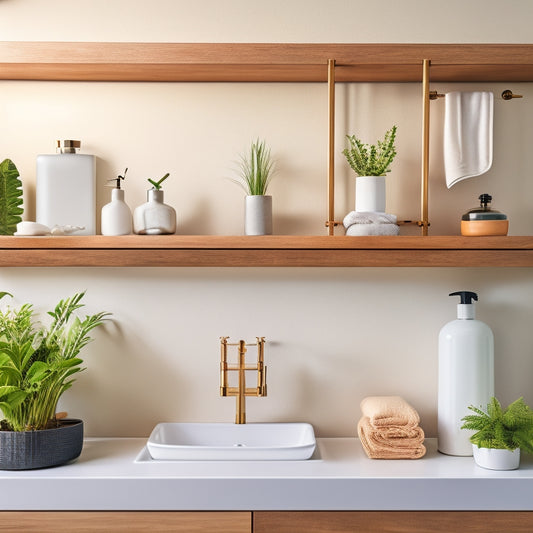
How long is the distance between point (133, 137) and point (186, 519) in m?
1.10

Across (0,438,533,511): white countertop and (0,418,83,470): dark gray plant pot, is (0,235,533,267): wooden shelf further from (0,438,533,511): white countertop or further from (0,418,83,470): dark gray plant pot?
(0,438,533,511): white countertop

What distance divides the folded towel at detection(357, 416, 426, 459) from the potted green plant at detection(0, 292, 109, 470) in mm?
759

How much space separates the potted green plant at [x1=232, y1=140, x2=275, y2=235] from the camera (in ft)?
6.21

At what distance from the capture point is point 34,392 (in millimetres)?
1714

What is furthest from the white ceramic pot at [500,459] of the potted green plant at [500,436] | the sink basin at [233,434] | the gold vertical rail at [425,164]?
the gold vertical rail at [425,164]

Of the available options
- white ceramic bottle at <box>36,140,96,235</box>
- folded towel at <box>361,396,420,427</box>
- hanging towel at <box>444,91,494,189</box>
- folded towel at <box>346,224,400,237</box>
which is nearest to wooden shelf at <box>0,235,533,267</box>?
folded towel at <box>346,224,400,237</box>

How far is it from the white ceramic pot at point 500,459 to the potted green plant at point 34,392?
3.40ft

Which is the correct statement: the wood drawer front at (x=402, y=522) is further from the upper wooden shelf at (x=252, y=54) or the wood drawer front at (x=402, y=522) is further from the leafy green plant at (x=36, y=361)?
the upper wooden shelf at (x=252, y=54)

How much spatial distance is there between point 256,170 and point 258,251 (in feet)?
0.90

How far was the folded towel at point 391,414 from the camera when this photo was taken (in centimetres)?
175

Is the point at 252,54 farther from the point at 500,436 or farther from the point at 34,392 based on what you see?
the point at 500,436

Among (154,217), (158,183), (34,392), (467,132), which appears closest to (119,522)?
(34,392)

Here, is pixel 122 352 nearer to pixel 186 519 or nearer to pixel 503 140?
pixel 186 519

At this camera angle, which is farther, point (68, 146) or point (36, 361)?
point (68, 146)
